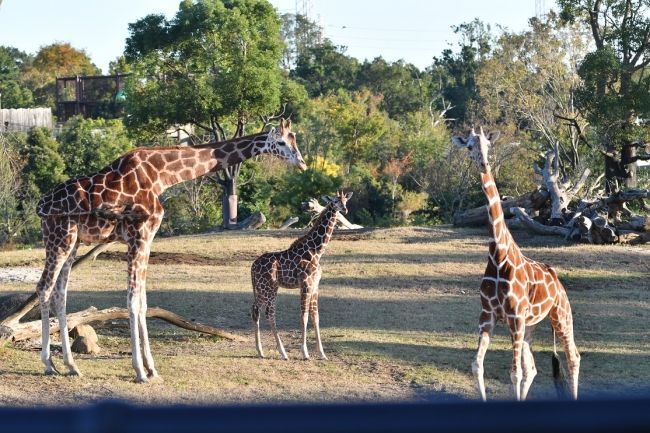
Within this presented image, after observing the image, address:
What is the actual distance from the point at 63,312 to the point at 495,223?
4.59 m

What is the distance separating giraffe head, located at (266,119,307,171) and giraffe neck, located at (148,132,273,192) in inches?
1.7

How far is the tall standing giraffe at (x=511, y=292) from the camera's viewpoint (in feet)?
27.2

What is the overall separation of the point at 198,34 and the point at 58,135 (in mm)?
11850

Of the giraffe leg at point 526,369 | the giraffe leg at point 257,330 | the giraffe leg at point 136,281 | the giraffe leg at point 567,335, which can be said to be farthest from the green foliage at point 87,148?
the giraffe leg at point 526,369

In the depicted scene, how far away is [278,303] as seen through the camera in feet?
51.1

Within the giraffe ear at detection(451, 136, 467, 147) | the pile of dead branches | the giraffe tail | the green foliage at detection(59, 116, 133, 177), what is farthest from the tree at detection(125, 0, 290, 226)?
the giraffe tail

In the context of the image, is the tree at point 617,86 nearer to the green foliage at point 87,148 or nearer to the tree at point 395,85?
the green foliage at point 87,148

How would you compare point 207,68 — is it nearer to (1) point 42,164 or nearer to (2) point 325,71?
(1) point 42,164

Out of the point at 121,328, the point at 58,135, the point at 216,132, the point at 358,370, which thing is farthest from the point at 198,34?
the point at 358,370

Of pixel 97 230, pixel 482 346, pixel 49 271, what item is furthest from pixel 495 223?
pixel 49 271

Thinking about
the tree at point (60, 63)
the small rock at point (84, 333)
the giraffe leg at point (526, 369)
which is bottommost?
the small rock at point (84, 333)

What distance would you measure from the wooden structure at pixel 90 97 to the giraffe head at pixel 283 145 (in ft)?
138

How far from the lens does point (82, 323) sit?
11.6 metres

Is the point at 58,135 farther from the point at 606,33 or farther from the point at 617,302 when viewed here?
the point at 617,302
